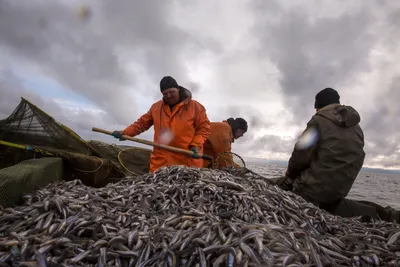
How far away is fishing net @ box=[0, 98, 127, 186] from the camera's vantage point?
25.8ft

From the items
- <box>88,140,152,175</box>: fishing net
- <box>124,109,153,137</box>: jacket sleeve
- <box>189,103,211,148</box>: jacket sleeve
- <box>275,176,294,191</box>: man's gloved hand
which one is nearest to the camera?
Answer: <box>275,176,294,191</box>: man's gloved hand

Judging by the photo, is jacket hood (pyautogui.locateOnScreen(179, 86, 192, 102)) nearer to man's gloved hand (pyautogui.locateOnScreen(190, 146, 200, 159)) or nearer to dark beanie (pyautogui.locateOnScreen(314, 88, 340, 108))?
man's gloved hand (pyautogui.locateOnScreen(190, 146, 200, 159))

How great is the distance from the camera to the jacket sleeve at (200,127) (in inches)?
314

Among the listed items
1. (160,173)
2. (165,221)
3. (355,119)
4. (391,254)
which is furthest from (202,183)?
(355,119)

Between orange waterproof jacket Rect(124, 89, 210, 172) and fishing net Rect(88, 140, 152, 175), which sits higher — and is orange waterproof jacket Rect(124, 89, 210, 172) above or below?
above

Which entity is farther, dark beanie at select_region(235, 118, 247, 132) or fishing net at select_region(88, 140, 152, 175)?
dark beanie at select_region(235, 118, 247, 132)

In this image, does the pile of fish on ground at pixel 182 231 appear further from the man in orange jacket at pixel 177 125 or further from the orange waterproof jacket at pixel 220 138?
the orange waterproof jacket at pixel 220 138

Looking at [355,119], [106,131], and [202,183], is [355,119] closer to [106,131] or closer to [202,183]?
[202,183]

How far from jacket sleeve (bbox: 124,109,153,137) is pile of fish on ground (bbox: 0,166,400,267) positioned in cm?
264

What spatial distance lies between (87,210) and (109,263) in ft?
4.86

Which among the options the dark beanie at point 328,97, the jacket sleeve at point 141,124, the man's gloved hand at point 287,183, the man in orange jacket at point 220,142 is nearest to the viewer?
the dark beanie at point 328,97

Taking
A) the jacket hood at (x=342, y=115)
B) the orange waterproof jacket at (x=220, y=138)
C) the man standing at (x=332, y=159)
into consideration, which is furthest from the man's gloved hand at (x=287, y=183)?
the orange waterproof jacket at (x=220, y=138)

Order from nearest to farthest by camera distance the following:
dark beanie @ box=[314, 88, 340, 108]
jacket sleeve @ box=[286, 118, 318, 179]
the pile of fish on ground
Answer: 1. the pile of fish on ground
2. jacket sleeve @ box=[286, 118, 318, 179]
3. dark beanie @ box=[314, 88, 340, 108]

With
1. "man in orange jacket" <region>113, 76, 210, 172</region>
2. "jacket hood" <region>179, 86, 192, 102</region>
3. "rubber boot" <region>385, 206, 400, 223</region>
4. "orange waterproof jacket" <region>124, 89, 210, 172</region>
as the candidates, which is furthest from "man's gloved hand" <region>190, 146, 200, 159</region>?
"rubber boot" <region>385, 206, 400, 223</region>
